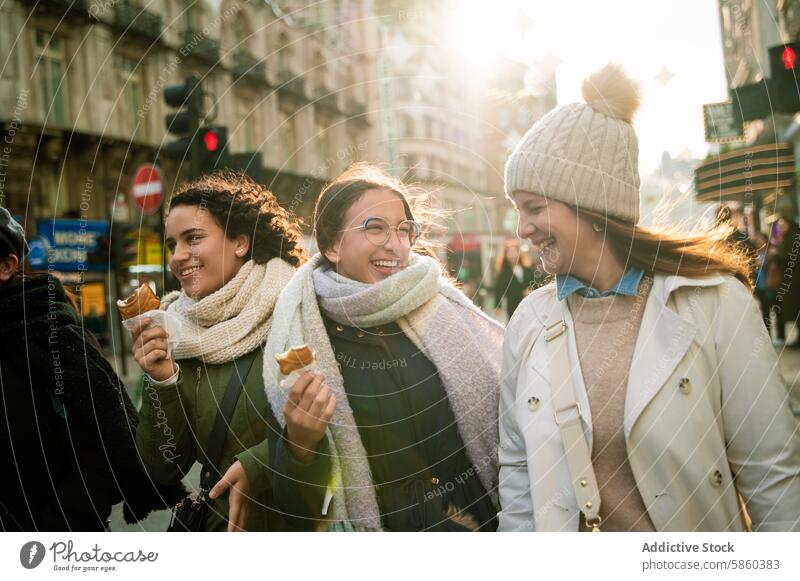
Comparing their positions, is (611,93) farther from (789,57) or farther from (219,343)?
(219,343)

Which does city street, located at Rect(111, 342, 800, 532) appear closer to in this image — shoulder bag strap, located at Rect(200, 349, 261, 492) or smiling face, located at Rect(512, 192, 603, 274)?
shoulder bag strap, located at Rect(200, 349, 261, 492)

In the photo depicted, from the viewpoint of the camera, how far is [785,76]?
240cm

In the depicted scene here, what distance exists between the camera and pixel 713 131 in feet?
7.80

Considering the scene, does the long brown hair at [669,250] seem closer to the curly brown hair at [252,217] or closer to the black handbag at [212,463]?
the curly brown hair at [252,217]

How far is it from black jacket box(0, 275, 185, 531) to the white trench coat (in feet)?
4.41

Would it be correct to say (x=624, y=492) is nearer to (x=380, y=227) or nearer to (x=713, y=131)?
(x=380, y=227)

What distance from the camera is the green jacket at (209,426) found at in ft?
7.48

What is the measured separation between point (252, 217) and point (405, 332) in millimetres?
620

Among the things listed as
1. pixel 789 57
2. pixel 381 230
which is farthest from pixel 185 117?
pixel 789 57

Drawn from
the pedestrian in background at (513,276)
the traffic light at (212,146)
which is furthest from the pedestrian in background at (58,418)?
the pedestrian in background at (513,276)

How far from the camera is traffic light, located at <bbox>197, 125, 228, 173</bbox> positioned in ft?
8.15

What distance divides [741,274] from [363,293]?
1.03 meters

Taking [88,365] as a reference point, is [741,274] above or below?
above
